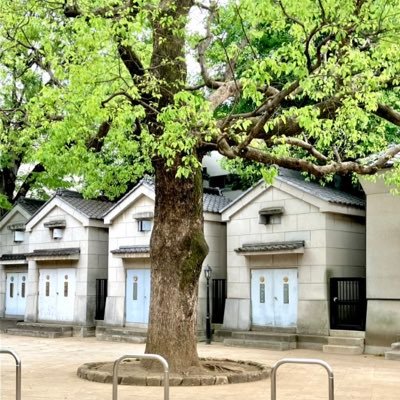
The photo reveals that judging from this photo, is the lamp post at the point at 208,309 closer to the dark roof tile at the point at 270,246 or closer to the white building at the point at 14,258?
the dark roof tile at the point at 270,246

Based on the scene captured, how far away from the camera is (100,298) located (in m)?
23.7

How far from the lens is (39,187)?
2970cm

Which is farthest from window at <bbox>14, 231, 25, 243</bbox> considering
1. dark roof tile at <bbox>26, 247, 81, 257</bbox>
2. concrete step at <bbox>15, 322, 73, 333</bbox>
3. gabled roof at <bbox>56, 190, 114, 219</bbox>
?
concrete step at <bbox>15, 322, 73, 333</bbox>

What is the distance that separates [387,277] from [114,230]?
956cm

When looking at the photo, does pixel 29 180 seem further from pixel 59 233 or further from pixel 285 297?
pixel 285 297

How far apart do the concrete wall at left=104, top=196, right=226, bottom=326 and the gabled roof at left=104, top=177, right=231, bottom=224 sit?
168mm

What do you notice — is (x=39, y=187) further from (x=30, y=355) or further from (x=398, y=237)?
(x=398, y=237)

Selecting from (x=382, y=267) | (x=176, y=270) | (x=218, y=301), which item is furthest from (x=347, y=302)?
(x=176, y=270)

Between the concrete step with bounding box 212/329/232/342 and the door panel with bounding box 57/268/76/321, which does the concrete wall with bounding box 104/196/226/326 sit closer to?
the door panel with bounding box 57/268/76/321

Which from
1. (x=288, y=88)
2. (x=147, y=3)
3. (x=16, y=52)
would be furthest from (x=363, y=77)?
(x=16, y=52)

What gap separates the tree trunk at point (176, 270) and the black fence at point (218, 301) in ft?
28.5

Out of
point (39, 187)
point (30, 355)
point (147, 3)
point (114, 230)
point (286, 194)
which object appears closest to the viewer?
point (147, 3)

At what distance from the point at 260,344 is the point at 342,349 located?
2446mm

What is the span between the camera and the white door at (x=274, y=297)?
19391 millimetres
